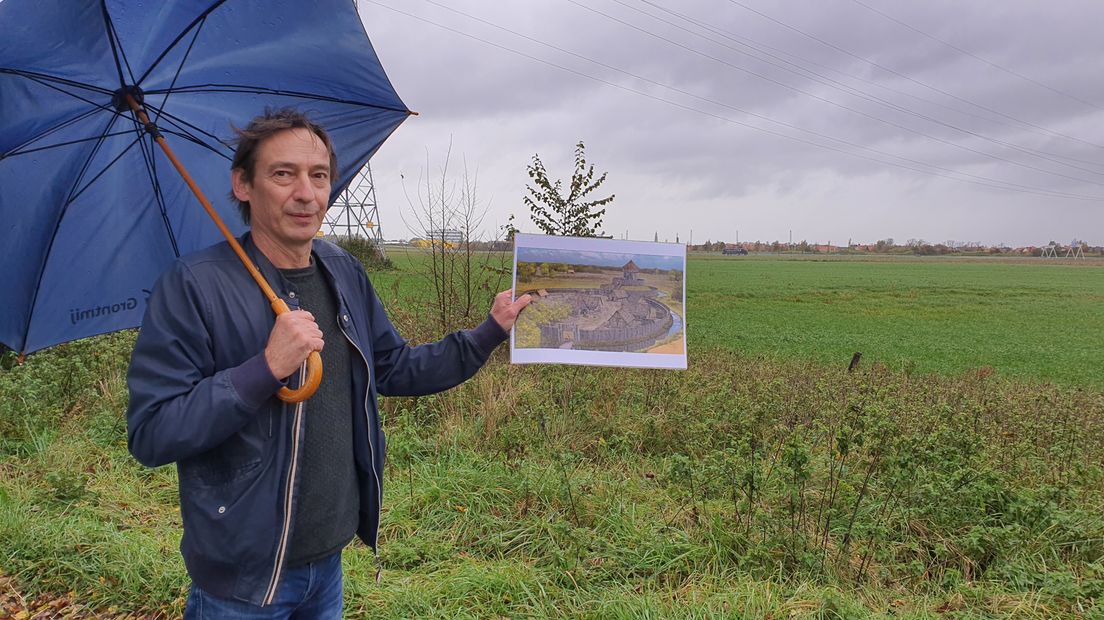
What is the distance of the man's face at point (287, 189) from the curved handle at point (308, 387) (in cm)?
34

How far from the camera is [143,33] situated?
2.06 metres

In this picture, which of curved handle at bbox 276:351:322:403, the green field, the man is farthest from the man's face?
the green field

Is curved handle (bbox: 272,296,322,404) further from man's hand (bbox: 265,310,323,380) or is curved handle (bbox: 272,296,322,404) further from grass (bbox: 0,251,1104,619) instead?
grass (bbox: 0,251,1104,619)

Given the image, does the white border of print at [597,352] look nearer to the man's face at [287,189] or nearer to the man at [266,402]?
the man at [266,402]

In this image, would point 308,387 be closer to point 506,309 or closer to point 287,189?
point 287,189

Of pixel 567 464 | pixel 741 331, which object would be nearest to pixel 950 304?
pixel 741 331

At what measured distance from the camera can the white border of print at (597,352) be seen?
2.74m

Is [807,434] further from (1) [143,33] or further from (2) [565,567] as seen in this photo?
→ (1) [143,33]

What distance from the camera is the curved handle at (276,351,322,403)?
1751 millimetres

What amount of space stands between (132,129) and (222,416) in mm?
1229

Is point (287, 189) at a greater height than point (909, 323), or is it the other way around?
point (287, 189)

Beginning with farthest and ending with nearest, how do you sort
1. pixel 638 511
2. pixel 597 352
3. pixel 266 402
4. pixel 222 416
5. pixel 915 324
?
pixel 915 324, pixel 638 511, pixel 597 352, pixel 266 402, pixel 222 416

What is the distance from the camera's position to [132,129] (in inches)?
89.9

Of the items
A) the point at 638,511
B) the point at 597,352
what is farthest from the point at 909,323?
the point at 597,352
